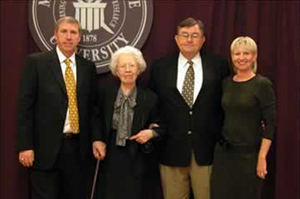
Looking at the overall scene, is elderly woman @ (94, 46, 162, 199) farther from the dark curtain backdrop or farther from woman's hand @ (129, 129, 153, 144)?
the dark curtain backdrop

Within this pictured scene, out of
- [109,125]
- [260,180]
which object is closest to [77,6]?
[109,125]

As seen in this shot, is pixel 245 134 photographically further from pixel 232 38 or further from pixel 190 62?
pixel 232 38

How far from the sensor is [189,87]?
2967mm

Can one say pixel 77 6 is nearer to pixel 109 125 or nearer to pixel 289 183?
pixel 109 125

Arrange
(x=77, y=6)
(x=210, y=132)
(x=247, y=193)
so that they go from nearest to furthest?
(x=247, y=193) < (x=210, y=132) < (x=77, y=6)

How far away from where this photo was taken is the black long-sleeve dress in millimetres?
2738

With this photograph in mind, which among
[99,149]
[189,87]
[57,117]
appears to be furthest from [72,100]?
[189,87]

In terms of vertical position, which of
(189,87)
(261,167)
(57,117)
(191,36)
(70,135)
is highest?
(191,36)

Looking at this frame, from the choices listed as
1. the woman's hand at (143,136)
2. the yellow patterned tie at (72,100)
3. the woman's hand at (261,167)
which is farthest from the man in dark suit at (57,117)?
the woman's hand at (261,167)

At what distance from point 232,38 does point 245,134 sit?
794 millimetres

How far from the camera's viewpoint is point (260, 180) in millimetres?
2785

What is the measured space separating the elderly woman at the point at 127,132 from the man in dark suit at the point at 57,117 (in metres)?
0.12

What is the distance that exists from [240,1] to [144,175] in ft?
4.58

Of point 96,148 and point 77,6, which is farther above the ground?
point 77,6
